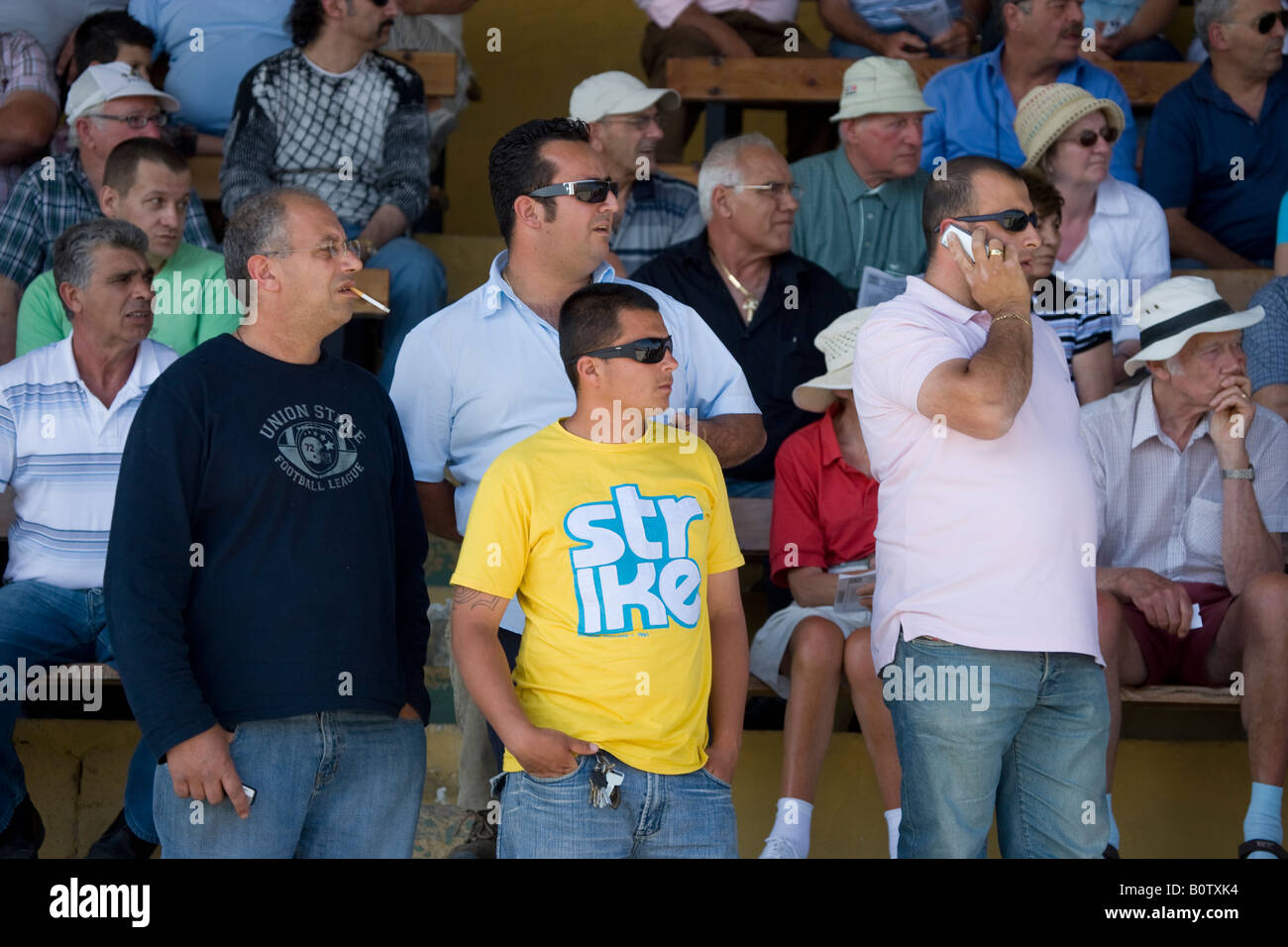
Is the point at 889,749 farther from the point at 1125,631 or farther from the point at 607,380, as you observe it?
the point at 607,380

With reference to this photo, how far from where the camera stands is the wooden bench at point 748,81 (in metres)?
5.74

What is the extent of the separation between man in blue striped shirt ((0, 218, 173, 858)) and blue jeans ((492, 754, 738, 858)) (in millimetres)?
1246

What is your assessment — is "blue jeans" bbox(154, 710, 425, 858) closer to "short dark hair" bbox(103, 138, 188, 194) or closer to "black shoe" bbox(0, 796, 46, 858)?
"black shoe" bbox(0, 796, 46, 858)

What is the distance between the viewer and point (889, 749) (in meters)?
3.49

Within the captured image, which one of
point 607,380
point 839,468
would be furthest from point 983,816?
point 839,468

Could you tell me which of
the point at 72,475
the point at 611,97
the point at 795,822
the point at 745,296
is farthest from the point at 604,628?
the point at 611,97

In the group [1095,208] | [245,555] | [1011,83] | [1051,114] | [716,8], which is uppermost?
[716,8]

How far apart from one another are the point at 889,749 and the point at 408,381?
1.33 meters

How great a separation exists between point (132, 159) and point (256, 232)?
6.74 ft

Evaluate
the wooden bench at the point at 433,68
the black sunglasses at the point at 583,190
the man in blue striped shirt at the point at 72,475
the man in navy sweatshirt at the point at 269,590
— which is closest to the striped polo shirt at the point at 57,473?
the man in blue striped shirt at the point at 72,475

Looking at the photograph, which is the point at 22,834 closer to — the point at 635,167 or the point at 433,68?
the point at 635,167

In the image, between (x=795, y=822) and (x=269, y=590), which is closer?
(x=269, y=590)

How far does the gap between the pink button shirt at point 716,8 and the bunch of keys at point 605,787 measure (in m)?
4.30

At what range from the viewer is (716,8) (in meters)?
6.23
